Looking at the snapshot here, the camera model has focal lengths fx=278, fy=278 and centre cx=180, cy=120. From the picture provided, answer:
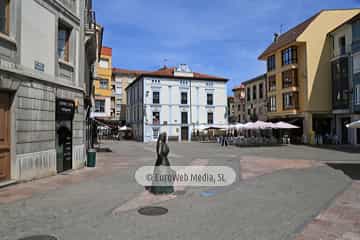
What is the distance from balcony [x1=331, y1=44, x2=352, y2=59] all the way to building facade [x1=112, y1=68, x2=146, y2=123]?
138ft

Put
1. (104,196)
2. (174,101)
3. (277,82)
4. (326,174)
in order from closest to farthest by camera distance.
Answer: (104,196) < (326,174) < (277,82) < (174,101)

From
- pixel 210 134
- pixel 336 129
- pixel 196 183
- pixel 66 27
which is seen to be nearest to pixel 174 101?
pixel 210 134

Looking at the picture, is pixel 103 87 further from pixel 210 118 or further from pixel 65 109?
pixel 65 109

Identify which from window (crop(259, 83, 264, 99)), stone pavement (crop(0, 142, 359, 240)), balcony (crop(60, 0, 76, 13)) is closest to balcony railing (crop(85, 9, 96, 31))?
balcony (crop(60, 0, 76, 13))

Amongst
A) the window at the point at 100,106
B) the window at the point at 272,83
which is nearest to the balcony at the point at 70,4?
the window at the point at 100,106

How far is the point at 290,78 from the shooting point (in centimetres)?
3306

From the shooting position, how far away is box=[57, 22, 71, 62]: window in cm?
1190

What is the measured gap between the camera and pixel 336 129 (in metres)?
30.6

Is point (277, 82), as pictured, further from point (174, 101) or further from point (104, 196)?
point (104, 196)

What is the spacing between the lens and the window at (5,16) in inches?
344

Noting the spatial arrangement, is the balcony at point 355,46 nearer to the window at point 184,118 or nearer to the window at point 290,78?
the window at point 290,78

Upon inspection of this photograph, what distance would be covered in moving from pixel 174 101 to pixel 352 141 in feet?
81.9

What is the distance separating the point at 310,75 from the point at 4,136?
30526 mm

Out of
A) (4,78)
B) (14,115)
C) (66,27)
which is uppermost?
(66,27)
